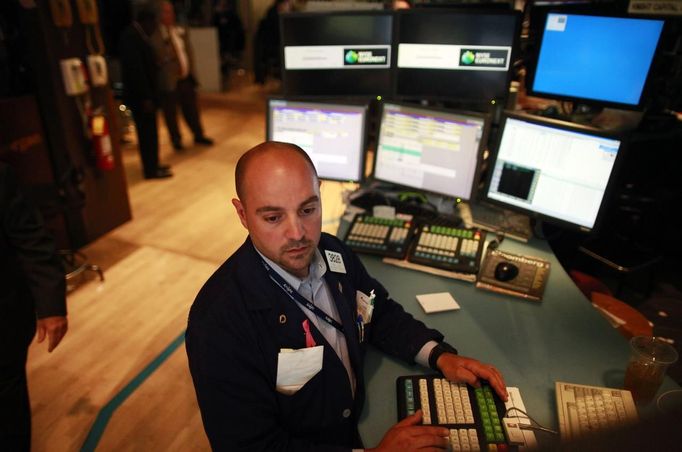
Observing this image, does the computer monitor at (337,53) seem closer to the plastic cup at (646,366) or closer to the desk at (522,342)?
the desk at (522,342)

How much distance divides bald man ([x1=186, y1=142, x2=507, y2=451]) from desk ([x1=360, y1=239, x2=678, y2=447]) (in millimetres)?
85

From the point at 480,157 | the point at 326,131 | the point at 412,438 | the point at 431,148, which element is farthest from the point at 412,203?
the point at 412,438

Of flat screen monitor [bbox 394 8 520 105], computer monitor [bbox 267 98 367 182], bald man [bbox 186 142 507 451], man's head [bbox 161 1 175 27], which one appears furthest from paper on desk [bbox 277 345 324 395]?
man's head [bbox 161 1 175 27]

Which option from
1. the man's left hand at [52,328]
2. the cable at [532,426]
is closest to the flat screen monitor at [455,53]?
the cable at [532,426]

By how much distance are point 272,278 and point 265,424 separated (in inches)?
13.3

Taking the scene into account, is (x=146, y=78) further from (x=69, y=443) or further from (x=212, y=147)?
(x=69, y=443)

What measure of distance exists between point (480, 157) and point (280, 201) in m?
1.15

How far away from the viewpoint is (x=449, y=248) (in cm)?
185

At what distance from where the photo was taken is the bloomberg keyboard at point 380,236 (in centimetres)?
188

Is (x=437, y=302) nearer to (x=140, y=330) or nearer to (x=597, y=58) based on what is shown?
(x=597, y=58)

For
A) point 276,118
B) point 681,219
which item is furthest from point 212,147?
point 681,219

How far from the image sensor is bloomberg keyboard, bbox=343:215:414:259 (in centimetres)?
188

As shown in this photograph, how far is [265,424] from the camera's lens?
3.49ft

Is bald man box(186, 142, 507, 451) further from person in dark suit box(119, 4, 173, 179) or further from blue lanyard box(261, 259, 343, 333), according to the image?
person in dark suit box(119, 4, 173, 179)
